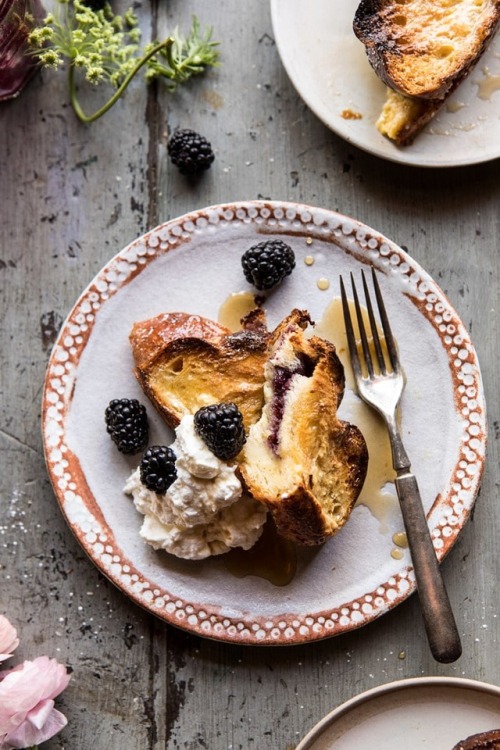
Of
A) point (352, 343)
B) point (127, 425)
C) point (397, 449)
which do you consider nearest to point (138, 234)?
point (127, 425)

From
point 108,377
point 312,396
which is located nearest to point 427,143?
point 312,396

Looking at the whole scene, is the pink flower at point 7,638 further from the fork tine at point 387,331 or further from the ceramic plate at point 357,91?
the ceramic plate at point 357,91

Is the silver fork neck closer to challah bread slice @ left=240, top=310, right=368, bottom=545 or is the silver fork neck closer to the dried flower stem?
challah bread slice @ left=240, top=310, right=368, bottom=545

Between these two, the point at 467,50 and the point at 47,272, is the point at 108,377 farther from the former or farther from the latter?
the point at 467,50

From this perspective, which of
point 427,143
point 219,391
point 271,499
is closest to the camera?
point 271,499

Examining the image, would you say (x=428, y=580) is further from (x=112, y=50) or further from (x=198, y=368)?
(x=112, y=50)
